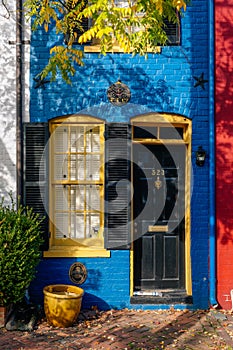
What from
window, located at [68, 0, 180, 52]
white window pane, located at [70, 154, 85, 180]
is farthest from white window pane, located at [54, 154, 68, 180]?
window, located at [68, 0, 180, 52]

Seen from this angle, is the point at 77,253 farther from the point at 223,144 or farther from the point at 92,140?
the point at 223,144

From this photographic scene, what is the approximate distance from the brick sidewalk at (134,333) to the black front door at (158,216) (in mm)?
637

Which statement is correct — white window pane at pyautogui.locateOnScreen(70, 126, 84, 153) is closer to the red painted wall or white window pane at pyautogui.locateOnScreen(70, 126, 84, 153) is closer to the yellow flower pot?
the red painted wall

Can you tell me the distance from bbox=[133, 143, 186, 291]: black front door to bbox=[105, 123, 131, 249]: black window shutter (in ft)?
1.07

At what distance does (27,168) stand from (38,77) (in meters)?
1.52

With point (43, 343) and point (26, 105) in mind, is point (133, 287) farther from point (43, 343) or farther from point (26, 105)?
point (26, 105)

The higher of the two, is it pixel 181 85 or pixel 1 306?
pixel 181 85

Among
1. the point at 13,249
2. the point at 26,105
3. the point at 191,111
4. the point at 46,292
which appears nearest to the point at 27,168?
the point at 26,105

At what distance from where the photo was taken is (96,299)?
274 inches

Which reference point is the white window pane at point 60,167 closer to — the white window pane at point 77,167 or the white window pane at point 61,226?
the white window pane at point 77,167

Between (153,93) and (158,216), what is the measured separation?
210 centimetres

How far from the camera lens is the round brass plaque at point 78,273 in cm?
695

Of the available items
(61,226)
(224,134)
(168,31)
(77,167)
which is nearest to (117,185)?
(77,167)

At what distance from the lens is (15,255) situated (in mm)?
6000
